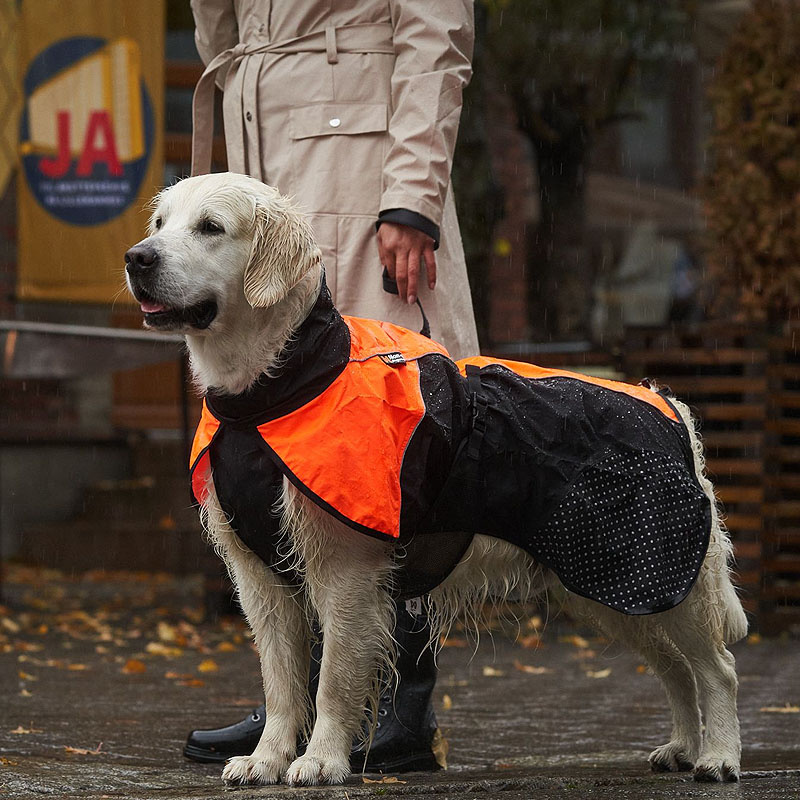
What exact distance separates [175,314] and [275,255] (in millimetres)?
287

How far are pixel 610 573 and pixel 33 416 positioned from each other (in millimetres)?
8249

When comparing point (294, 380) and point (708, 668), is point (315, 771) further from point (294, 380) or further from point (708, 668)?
point (708, 668)

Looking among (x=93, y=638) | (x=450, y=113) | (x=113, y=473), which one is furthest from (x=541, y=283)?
(x=450, y=113)

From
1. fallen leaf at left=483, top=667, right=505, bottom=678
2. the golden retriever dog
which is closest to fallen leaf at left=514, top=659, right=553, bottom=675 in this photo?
fallen leaf at left=483, top=667, right=505, bottom=678

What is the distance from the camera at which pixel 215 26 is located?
14.4 ft

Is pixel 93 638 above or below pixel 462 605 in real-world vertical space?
below

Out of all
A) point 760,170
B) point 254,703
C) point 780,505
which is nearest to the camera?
point 254,703

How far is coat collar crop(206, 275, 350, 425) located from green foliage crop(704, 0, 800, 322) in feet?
16.4

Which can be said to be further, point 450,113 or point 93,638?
point 93,638

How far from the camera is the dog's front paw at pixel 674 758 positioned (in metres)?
3.90

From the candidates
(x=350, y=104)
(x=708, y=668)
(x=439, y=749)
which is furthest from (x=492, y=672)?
(x=350, y=104)

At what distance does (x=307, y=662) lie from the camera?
3.59 m

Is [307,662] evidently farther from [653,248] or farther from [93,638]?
[653,248]

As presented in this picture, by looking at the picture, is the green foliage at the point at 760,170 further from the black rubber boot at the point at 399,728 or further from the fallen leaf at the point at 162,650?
the black rubber boot at the point at 399,728
